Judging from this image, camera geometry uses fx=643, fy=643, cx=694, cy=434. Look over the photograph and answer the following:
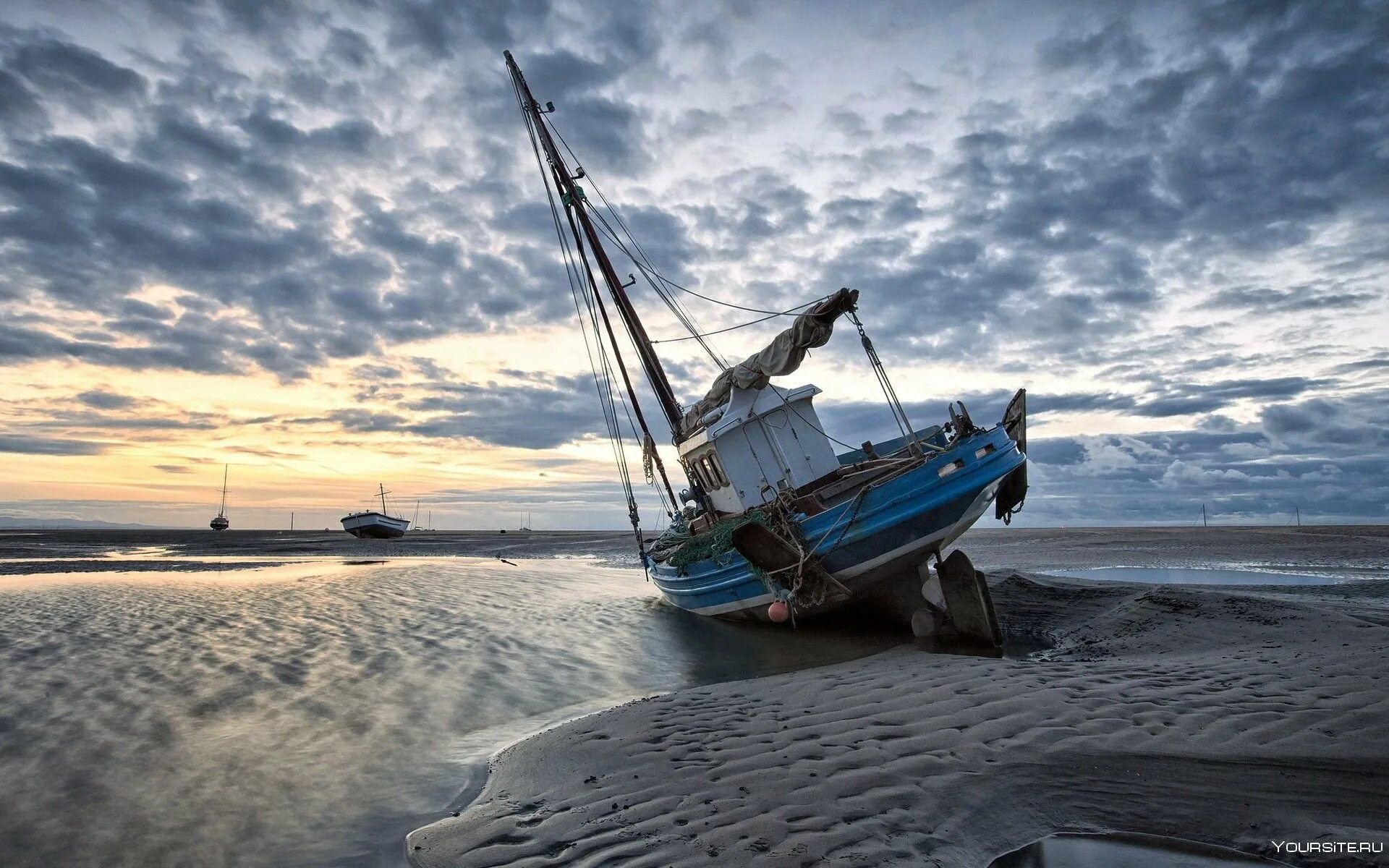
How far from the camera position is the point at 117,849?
5.02 metres

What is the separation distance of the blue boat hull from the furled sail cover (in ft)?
11.6

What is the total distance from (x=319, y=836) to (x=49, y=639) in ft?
40.4

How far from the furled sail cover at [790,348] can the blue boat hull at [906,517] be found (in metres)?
3.53

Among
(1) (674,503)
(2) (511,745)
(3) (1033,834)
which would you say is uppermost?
(1) (674,503)

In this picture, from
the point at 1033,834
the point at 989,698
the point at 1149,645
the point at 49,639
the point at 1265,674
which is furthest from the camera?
the point at 49,639

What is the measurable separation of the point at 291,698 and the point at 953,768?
8.94 meters

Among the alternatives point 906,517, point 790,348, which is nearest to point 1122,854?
point 906,517

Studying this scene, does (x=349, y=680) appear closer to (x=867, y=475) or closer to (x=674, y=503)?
(x=867, y=475)

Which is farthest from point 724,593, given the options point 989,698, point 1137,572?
point 1137,572

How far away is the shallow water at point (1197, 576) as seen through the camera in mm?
18281

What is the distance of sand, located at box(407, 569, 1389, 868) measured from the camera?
13.9 ft
